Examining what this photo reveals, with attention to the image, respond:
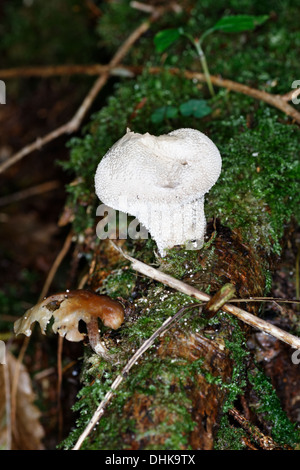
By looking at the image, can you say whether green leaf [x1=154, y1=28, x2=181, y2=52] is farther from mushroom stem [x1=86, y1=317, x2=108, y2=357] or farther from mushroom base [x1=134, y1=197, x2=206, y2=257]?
mushroom stem [x1=86, y1=317, x2=108, y2=357]

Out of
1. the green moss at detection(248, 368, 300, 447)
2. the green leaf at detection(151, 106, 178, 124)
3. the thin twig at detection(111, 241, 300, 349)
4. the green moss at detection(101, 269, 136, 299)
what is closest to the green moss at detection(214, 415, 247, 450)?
the green moss at detection(248, 368, 300, 447)

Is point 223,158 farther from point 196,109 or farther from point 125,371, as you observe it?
point 125,371

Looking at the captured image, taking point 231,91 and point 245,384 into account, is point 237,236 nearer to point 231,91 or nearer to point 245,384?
point 245,384

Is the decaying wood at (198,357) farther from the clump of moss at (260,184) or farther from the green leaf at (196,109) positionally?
the green leaf at (196,109)

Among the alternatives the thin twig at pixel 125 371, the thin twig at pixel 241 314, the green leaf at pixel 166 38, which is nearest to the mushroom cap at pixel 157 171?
the thin twig at pixel 241 314
